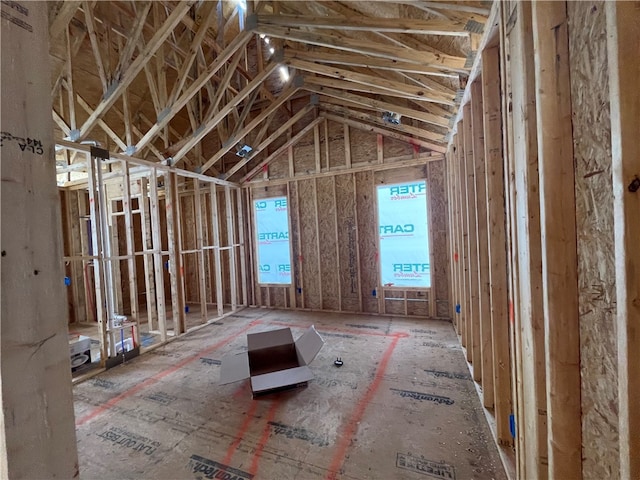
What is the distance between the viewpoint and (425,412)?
249 centimetres

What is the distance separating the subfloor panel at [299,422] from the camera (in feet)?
6.42

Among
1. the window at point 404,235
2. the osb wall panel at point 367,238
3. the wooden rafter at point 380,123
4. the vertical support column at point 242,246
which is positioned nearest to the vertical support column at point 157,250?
the vertical support column at point 242,246

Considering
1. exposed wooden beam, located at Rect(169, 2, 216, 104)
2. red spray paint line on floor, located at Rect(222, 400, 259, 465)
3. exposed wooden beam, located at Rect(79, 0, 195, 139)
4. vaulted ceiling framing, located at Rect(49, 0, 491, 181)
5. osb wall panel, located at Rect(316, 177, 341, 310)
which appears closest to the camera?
red spray paint line on floor, located at Rect(222, 400, 259, 465)

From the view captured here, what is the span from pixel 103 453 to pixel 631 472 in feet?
10.1

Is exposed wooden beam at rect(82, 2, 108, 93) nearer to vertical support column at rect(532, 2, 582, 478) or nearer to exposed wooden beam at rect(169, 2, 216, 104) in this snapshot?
exposed wooden beam at rect(169, 2, 216, 104)

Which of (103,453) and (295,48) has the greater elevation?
(295,48)

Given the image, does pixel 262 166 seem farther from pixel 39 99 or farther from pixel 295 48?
pixel 39 99

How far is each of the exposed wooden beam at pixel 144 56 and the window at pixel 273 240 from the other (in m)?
3.31

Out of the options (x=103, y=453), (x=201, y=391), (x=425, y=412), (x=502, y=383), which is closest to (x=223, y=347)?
(x=201, y=391)

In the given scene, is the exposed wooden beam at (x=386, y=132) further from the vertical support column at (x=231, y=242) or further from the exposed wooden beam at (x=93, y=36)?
the exposed wooden beam at (x=93, y=36)

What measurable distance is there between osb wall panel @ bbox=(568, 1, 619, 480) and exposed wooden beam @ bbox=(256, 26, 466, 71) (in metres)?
1.74

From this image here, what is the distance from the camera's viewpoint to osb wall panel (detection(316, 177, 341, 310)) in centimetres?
579

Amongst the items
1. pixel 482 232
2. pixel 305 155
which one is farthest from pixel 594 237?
pixel 305 155

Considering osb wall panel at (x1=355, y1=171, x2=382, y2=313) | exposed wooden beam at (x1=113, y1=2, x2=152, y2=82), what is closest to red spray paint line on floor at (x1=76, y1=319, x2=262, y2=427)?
osb wall panel at (x1=355, y1=171, x2=382, y2=313)
